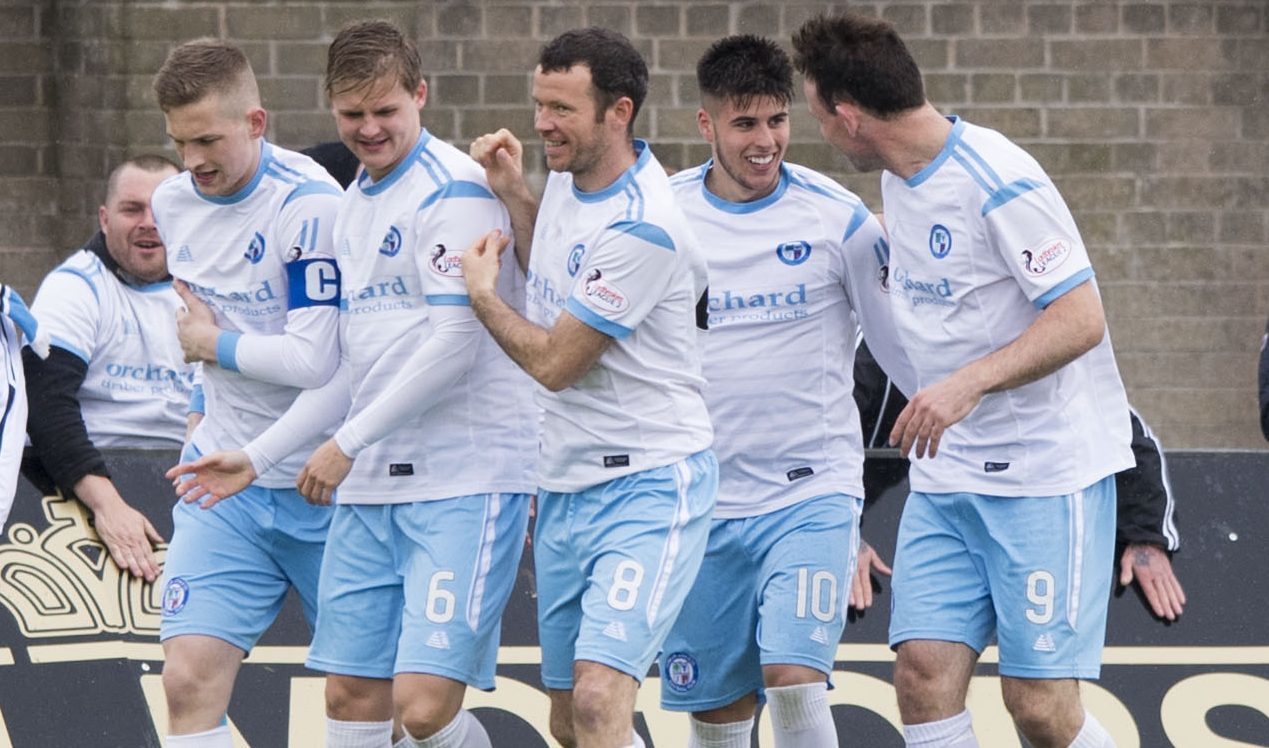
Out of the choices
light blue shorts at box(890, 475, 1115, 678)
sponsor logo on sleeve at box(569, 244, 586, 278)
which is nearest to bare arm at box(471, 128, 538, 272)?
sponsor logo on sleeve at box(569, 244, 586, 278)

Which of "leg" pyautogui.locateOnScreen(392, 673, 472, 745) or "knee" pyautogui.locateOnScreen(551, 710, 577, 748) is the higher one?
"leg" pyautogui.locateOnScreen(392, 673, 472, 745)

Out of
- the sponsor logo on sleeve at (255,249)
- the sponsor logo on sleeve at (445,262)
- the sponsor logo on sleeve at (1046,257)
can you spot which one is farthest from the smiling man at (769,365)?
the sponsor logo on sleeve at (255,249)

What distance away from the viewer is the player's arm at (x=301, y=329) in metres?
4.86

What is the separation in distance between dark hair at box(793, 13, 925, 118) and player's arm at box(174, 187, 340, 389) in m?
1.28

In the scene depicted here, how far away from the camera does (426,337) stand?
4.69 metres

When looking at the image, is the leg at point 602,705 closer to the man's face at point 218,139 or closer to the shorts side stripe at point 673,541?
the shorts side stripe at point 673,541

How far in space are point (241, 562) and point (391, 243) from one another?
99 cm

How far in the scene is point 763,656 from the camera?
16.1 ft

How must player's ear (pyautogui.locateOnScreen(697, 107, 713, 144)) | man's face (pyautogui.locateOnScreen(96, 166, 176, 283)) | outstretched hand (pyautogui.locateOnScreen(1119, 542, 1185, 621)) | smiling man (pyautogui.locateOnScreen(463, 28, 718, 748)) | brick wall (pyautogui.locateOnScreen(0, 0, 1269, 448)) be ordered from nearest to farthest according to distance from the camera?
1. smiling man (pyautogui.locateOnScreen(463, 28, 718, 748))
2. player's ear (pyautogui.locateOnScreen(697, 107, 713, 144))
3. outstretched hand (pyautogui.locateOnScreen(1119, 542, 1185, 621))
4. man's face (pyautogui.locateOnScreen(96, 166, 176, 283))
5. brick wall (pyautogui.locateOnScreen(0, 0, 1269, 448))

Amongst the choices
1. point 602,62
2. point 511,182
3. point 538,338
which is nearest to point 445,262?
point 511,182

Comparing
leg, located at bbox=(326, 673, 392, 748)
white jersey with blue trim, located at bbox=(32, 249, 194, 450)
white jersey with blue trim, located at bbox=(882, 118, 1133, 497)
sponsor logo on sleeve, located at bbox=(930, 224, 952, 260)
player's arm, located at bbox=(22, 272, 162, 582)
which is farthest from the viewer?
white jersey with blue trim, located at bbox=(32, 249, 194, 450)

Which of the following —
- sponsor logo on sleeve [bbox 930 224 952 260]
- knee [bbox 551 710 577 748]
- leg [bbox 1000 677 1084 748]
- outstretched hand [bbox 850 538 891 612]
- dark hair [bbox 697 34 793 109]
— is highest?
dark hair [bbox 697 34 793 109]

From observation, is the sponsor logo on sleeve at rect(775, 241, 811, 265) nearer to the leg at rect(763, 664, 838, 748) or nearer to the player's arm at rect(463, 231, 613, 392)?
the player's arm at rect(463, 231, 613, 392)

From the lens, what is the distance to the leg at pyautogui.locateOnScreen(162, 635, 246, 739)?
4.90 meters
